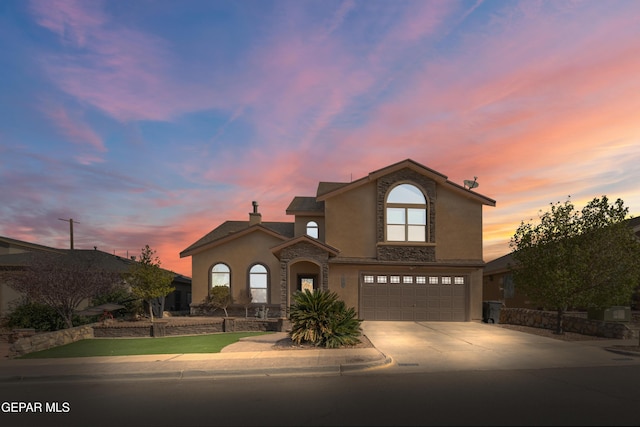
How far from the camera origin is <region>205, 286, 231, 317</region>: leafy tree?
25.4m

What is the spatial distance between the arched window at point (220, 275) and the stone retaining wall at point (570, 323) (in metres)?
16.6

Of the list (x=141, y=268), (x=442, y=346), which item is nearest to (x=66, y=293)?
(x=141, y=268)

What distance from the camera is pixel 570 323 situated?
2044 centimetres

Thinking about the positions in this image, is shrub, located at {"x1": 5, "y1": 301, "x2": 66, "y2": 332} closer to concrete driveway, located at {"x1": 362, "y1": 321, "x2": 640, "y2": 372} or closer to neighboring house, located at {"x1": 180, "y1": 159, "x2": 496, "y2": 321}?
neighboring house, located at {"x1": 180, "y1": 159, "x2": 496, "y2": 321}

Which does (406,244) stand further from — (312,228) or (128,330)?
(128,330)

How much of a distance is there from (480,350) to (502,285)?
74.7 ft

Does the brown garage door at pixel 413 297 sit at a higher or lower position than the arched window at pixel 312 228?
lower

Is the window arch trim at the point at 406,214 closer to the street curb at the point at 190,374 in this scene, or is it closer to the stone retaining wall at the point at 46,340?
the street curb at the point at 190,374

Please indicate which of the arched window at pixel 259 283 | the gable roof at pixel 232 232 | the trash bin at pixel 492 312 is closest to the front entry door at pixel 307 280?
the arched window at pixel 259 283

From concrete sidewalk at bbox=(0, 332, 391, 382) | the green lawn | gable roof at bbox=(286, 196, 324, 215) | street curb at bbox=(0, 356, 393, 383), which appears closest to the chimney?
gable roof at bbox=(286, 196, 324, 215)

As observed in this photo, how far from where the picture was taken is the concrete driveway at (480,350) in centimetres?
1195

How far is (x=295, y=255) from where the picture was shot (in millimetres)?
22719

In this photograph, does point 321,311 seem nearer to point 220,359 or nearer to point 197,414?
point 220,359

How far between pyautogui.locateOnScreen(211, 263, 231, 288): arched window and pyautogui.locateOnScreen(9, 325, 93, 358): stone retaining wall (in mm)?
8484
